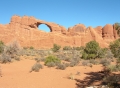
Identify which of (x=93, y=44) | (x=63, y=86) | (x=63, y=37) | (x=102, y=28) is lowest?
(x=63, y=86)

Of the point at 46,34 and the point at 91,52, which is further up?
the point at 46,34

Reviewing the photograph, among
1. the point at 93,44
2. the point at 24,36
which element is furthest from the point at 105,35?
the point at 93,44

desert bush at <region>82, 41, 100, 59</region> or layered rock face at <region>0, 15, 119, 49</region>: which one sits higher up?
layered rock face at <region>0, 15, 119, 49</region>

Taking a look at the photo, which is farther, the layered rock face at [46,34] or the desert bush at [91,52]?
the layered rock face at [46,34]

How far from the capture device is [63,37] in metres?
45.4

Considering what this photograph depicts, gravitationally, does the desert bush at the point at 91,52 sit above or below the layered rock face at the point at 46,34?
below

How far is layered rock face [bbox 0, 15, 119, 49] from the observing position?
144 ft

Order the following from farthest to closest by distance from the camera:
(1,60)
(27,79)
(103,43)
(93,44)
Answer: (103,43) → (93,44) → (1,60) → (27,79)

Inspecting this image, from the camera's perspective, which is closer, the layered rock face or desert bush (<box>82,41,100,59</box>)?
desert bush (<box>82,41,100,59</box>)

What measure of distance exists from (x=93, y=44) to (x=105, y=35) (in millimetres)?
29011

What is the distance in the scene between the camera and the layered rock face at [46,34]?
43844 mm

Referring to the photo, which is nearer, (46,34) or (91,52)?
(91,52)

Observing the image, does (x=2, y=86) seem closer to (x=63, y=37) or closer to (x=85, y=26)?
(x=63, y=37)

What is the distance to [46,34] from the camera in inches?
1783
